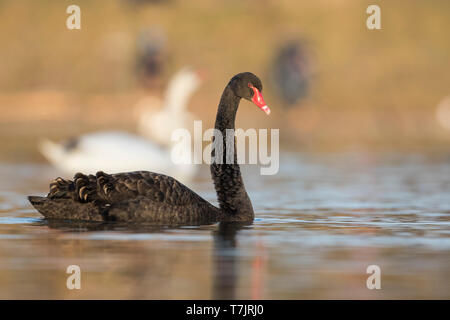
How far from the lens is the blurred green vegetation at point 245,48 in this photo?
5925 centimetres

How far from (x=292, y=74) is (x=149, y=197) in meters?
43.3

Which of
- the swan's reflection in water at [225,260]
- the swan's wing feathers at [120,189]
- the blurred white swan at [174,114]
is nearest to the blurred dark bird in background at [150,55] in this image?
the blurred white swan at [174,114]

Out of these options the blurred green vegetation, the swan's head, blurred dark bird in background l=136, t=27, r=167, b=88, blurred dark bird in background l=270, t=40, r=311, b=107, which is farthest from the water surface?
the blurred green vegetation

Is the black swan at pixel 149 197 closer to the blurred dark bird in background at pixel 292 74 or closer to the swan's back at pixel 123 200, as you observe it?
the swan's back at pixel 123 200

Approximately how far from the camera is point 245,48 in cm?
6800

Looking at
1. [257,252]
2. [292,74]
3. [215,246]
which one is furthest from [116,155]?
[292,74]

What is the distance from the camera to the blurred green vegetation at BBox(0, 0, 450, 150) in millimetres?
59250

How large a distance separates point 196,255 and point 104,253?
2.98 feet

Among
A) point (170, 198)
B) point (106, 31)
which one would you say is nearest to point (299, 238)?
point (170, 198)
